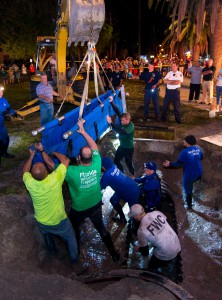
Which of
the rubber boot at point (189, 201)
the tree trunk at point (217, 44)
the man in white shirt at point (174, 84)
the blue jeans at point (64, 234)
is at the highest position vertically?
the tree trunk at point (217, 44)

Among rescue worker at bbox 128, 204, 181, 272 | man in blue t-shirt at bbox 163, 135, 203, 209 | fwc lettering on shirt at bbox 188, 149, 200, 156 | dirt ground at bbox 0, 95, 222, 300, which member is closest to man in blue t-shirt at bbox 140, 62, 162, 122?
dirt ground at bbox 0, 95, 222, 300

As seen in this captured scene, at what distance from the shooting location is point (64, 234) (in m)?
4.51

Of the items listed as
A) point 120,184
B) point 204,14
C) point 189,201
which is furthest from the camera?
point 204,14

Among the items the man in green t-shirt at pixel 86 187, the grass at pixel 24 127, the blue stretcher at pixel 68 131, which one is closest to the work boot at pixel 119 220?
the man in green t-shirt at pixel 86 187

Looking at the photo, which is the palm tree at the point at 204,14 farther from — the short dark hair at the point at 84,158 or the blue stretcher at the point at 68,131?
the short dark hair at the point at 84,158

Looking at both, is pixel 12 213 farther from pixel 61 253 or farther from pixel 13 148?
pixel 13 148

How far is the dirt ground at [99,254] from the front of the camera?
3.74m

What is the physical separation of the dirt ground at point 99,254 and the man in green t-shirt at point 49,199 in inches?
16.6

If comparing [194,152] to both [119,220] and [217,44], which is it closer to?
[119,220]

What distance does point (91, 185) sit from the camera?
4617mm

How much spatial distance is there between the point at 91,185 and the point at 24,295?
1.67 metres

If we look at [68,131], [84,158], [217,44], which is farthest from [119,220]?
[217,44]

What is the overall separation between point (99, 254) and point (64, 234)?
3.88 ft

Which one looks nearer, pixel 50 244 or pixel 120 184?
pixel 50 244
